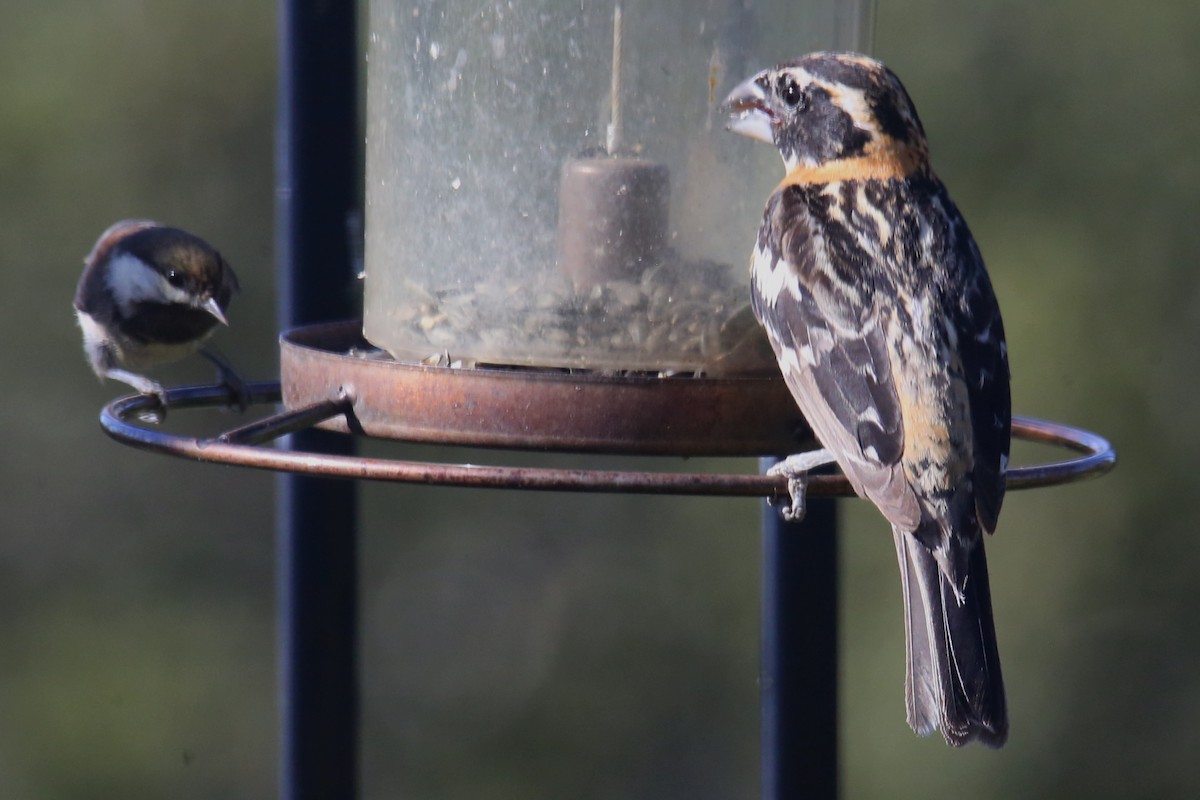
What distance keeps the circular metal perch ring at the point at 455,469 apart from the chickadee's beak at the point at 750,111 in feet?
2.84

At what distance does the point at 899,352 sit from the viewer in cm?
374

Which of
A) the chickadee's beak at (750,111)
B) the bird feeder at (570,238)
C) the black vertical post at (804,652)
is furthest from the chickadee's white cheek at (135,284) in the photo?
the chickadee's beak at (750,111)

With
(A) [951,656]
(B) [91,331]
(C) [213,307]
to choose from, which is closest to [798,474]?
(A) [951,656]

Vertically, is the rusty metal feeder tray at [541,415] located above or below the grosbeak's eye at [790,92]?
below

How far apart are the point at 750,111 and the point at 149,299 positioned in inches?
109

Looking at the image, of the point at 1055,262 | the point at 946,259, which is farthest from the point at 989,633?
the point at 1055,262

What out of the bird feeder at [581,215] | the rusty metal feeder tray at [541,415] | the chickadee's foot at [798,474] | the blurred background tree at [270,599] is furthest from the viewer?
the blurred background tree at [270,599]

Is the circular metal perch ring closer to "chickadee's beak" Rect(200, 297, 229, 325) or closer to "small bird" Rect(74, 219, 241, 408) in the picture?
"chickadee's beak" Rect(200, 297, 229, 325)

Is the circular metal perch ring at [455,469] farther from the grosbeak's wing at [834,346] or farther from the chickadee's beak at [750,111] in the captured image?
the chickadee's beak at [750,111]

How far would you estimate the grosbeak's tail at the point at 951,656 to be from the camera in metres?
3.61

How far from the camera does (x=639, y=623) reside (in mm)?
8586

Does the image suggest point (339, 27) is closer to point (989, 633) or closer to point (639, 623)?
point (989, 633)

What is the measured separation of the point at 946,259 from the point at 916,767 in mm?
4493

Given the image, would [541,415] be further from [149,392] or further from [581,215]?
[149,392]
